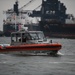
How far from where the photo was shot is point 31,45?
39281 millimetres

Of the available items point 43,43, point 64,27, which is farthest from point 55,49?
point 64,27

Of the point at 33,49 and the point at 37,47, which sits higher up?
the point at 37,47

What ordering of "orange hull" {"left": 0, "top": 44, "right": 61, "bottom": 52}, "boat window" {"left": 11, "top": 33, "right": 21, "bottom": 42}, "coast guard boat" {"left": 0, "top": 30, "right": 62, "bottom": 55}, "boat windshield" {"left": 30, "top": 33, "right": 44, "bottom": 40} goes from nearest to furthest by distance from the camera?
1. "orange hull" {"left": 0, "top": 44, "right": 61, "bottom": 52}
2. "coast guard boat" {"left": 0, "top": 30, "right": 62, "bottom": 55}
3. "boat windshield" {"left": 30, "top": 33, "right": 44, "bottom": 40}
4. "boat window" {"left": 11, "top": 33, "right": 21, "bottom": 42}

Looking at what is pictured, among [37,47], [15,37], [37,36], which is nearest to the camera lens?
[37,47]

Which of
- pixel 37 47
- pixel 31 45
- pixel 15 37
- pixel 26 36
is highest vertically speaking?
pixel 26 36

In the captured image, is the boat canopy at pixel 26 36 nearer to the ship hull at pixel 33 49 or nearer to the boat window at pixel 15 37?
the boat window at pixel 15 37

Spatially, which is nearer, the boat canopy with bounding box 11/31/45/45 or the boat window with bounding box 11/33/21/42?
the boat canopy with bounding box 11/31/45/45

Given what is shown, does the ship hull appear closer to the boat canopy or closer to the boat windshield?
the boat canopy

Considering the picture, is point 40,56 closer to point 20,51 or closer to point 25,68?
point 20,51

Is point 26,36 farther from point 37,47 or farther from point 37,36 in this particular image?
point 37,47

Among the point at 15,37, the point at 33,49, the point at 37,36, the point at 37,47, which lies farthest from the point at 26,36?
the point at 37,47

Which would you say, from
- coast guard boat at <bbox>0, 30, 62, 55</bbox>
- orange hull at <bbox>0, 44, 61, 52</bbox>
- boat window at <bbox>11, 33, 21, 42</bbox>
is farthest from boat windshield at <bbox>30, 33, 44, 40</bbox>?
boat window at <bbox>11, 33, 21, 42</bbox>

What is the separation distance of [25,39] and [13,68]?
1319 centimetres

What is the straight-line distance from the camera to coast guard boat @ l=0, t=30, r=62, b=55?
39069 mm
